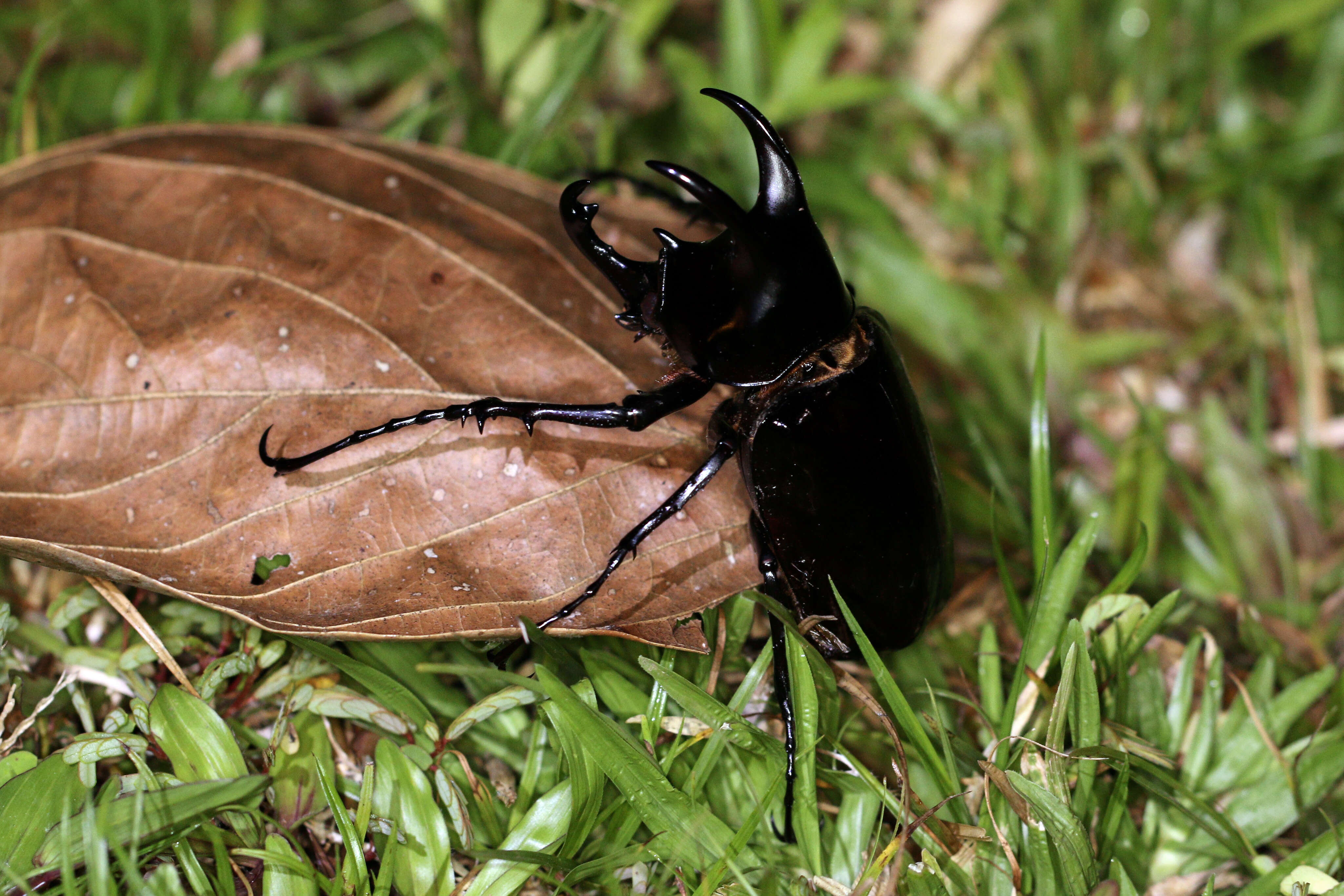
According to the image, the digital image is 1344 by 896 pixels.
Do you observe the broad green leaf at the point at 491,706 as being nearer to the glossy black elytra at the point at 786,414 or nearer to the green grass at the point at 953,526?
the green grass at the point at 953,526

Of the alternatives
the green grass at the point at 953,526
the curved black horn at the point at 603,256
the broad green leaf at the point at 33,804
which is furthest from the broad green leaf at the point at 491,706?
the curved black horn at the point at 603,256

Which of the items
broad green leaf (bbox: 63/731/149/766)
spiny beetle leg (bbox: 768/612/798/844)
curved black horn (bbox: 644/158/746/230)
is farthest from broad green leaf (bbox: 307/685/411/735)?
curved black horn (bbox: 644/158/746/230)

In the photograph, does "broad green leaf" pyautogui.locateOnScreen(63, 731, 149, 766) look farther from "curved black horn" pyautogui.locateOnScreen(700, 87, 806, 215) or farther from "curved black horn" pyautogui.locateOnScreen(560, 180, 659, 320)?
"curved black horn" pyautogui.locateOnScreen(700, 87, 806, 215)

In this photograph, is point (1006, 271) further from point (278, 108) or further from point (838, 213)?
point (278, 108)

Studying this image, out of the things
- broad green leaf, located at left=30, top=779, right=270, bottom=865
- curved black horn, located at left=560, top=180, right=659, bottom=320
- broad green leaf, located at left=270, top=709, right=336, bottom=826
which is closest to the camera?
broad green leaf, located at left=30, top=779, right=270, bottom=865

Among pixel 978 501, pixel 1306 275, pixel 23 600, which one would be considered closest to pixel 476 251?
pixel 23 600

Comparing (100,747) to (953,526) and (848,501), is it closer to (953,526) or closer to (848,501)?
(848,501)

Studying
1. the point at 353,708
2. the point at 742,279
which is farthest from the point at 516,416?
the point at 353,708
